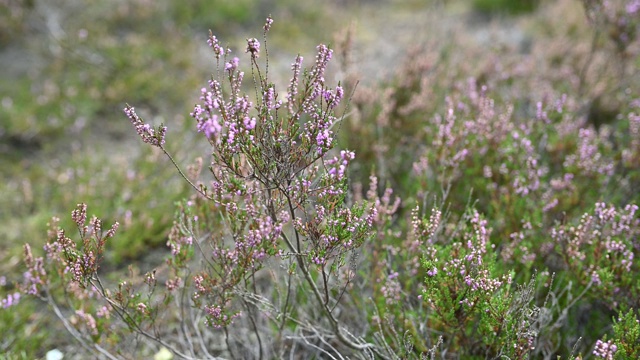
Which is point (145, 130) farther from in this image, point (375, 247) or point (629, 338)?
point (629, 338)

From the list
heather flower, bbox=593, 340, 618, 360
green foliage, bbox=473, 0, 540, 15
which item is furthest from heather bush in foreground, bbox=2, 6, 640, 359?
green foliage, bbox=473, 0, 540, 15

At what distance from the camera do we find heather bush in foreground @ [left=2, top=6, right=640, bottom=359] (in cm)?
212

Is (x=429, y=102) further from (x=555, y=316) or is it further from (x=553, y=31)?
(x=553, y=31)

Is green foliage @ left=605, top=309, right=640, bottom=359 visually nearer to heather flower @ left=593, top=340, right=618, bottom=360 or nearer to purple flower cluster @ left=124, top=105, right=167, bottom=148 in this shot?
heather flower @ left=593, top=340, right=618, bottom=360

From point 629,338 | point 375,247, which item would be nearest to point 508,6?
point 375,247

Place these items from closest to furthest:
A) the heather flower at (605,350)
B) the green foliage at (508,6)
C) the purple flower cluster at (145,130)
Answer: the purple flower cluster at (145,130)
the heather flower at (605,350)
the green foliage at (508,6)

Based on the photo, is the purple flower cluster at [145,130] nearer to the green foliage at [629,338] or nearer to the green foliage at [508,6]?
the green foliage at [629,338]

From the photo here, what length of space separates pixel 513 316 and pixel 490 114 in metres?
1.64

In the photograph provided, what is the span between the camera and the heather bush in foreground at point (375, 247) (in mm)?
2125

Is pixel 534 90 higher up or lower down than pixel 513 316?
higher up

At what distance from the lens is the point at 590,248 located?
9.03ft

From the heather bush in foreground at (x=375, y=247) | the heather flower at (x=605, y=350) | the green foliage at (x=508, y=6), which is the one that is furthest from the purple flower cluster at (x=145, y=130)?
the green foliage at (x=508, y=6)

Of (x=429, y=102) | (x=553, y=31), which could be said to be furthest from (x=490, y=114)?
(x=553, y=31)

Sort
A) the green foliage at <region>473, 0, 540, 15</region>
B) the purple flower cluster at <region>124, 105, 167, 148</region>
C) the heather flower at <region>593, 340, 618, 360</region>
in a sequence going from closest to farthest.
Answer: the purple flower cluster at <region>124, 105, 167, 148</region>, the heather flower at <region>593, 340, 618, 360</region>, the green foliage at <region>473, 0, 540, 15</region>
